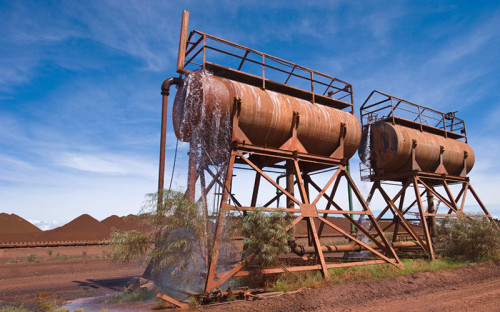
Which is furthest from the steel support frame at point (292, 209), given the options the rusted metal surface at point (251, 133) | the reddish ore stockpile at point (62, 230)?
the reddish ore stockpile at point (62, 230)

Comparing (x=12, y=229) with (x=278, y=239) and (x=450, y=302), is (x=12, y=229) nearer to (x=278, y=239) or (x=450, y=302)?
(x=278, y=239)

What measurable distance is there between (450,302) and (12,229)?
52.6 meters

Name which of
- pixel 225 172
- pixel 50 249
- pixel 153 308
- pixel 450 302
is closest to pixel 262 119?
pixel 225 172

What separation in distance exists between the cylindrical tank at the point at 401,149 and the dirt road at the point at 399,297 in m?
6.91

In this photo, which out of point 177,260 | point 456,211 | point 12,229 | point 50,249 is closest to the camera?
point 177,260

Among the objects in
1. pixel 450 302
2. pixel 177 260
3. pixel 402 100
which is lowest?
pixel 450 302

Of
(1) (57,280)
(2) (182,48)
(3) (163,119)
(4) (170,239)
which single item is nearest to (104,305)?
(4) (170,239)

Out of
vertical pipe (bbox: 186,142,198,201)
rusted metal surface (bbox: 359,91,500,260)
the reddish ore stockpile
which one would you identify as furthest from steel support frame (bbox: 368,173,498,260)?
the reddish ore stockpile

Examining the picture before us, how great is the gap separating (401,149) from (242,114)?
10041 mm

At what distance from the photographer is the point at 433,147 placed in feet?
61.7

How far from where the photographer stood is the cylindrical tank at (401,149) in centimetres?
1748

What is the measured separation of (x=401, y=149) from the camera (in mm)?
17312

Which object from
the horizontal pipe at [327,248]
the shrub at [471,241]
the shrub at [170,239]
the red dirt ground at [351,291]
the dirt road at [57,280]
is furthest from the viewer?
the shrub at [471,241]

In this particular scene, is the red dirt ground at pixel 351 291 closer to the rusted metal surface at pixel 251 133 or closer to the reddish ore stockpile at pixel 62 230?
the rusted metal surface at pixel 251 133
